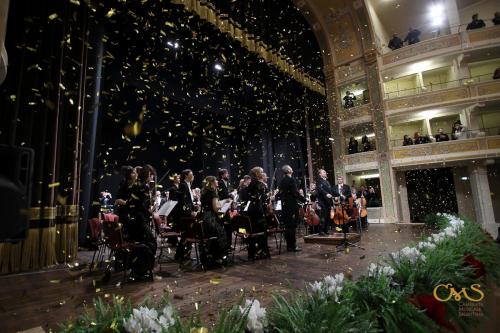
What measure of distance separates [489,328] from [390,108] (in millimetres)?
13030

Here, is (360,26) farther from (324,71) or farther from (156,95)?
(156,95)

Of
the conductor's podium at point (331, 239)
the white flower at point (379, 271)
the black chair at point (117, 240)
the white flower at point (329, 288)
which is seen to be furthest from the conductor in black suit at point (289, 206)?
the white flower at point (329, 288)

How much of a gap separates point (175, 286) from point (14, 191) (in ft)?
9.20

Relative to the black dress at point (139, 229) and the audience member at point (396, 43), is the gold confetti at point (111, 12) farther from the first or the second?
the audience member at point (396, 43)

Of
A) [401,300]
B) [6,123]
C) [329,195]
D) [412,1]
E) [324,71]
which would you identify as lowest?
[401,300]

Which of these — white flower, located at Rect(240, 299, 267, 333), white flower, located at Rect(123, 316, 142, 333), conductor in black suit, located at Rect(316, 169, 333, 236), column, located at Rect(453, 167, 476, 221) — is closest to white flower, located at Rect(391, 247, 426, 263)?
white flower, located at Rect(240, 299, 267, 333)

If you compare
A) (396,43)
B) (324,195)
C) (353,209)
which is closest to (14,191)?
(324,195)

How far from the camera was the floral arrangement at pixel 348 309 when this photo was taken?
1.00m

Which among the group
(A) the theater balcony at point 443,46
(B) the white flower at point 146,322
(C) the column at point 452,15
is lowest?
(B) the white flower at point 146,322

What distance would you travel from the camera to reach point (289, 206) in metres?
5.47

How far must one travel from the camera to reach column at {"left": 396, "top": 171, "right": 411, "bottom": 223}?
41.6 ft

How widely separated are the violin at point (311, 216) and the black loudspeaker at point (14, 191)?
25.1 feet

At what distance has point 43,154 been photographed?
4898mm

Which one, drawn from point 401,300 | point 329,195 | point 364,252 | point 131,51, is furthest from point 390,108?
point 401,300
